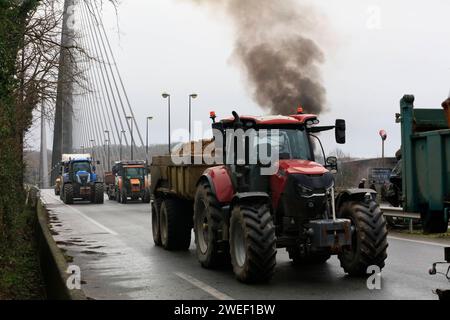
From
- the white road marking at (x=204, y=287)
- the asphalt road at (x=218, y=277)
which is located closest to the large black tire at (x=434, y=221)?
the asphalt road at (x=218, y=277)

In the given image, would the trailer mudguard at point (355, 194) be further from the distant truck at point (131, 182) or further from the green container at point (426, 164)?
the distant truck at point (131, 182)

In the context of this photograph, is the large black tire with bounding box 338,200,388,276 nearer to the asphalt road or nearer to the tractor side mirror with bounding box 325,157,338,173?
the asphalt road

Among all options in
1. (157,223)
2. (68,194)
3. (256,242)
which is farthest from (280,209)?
(68,194)

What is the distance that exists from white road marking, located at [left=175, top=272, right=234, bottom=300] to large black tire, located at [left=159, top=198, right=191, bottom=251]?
110 inches

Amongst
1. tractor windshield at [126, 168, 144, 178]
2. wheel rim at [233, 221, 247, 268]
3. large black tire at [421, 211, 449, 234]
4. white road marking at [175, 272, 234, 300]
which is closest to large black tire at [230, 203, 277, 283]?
wheel rim at [233, 221, 247, 268]

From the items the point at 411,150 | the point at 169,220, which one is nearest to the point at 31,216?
the point at 169,220

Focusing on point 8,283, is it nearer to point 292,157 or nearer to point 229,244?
point 229,244

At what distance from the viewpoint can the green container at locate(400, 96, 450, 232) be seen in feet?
20.6

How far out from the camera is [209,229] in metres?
10.1

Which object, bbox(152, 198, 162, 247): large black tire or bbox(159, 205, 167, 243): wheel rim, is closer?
bbox(159, 205, 167, 243): wheel rim

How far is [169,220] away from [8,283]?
379 centimetres

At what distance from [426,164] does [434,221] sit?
619 mm

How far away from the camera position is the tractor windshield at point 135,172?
3720cm

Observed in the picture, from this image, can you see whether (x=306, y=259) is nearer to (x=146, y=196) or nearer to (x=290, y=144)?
(x=290, y=144)
